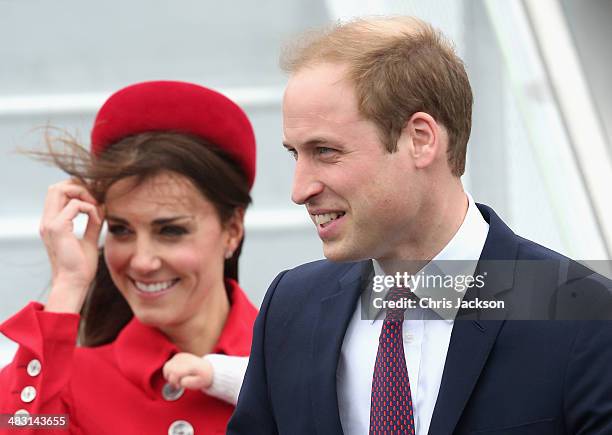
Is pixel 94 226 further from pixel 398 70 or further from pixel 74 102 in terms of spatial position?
pixel 74 102

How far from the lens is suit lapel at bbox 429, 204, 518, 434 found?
5.68ft

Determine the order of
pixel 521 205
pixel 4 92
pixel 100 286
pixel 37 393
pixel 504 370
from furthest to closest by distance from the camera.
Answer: pixel 4 92 → pixel 521 205 → pixel 100 286 → pixel 37 393 → pixel 504 370

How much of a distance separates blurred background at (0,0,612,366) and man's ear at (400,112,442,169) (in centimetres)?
127

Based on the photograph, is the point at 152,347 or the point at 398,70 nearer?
the point at 398,70

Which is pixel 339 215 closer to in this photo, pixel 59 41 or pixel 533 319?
pixel 533 319

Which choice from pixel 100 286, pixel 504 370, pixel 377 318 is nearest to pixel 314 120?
pixel 377 318

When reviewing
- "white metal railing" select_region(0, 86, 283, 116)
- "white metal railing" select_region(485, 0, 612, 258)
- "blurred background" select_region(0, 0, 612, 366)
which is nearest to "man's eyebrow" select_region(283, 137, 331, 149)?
"white metal railing" select_region(485, 0, 612, 258)

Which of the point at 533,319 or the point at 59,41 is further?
the point at 59,41

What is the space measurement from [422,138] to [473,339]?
1.12 feet

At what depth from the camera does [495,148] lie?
3.82 meters

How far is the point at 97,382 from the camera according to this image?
2840 millimetres

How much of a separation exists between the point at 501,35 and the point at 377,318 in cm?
147

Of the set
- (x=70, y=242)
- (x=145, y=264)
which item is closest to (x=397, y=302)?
(x=145, y=264)

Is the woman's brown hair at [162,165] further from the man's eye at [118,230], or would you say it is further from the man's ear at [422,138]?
the man's ear at [422,138]
